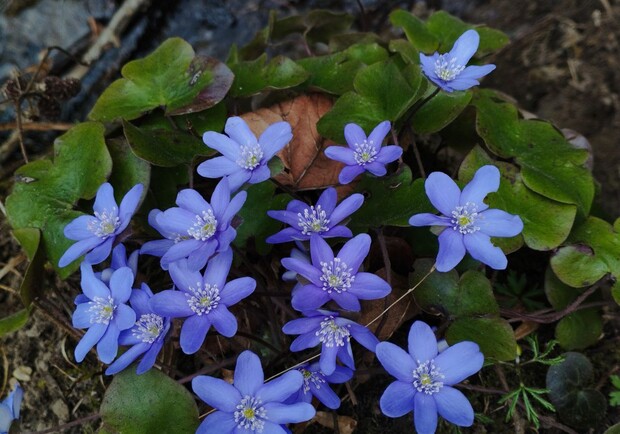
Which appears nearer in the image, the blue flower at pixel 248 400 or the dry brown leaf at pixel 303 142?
the blue flower at pixel 248 400

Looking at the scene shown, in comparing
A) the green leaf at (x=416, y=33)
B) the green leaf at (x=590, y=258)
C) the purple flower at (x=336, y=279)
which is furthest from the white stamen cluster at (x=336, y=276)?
the green leaf at (x=416, y=33)

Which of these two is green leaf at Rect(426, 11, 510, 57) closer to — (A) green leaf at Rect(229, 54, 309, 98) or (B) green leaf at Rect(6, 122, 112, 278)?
(A) green leaf at Rect(229, 54, 309, 98)

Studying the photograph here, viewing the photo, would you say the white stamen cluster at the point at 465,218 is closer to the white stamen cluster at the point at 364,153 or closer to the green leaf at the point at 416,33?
the white stamen cluster at the point at 364,153

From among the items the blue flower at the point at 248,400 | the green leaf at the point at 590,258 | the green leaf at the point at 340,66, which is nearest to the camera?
the blue flower at the point at 248,400

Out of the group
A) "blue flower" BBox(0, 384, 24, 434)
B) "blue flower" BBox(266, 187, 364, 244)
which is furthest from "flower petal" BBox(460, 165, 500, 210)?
"blue flower" BBox(0, 384, 24, 434)

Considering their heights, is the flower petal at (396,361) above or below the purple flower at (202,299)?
below

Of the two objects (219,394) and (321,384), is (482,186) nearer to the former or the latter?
(321,384)
